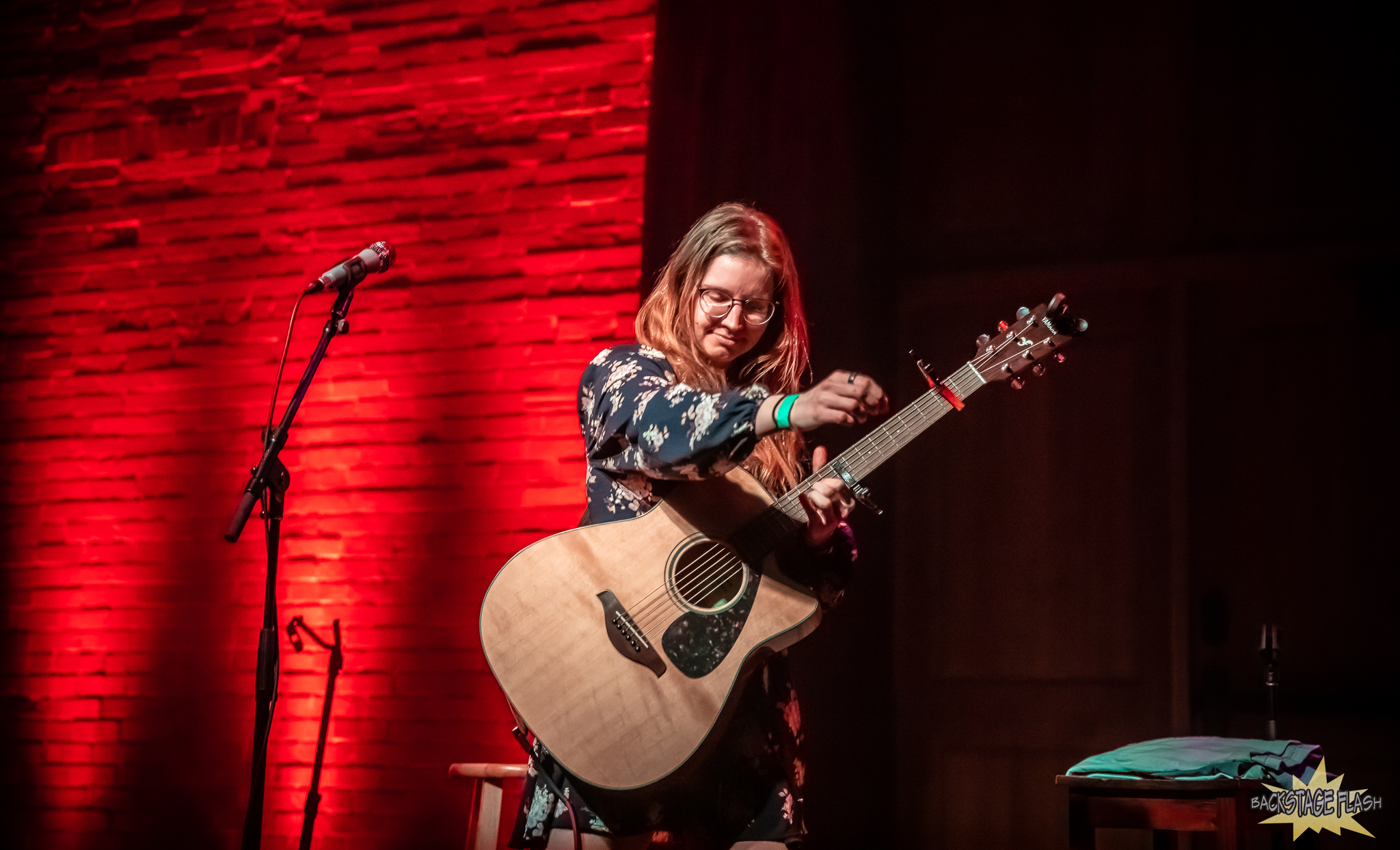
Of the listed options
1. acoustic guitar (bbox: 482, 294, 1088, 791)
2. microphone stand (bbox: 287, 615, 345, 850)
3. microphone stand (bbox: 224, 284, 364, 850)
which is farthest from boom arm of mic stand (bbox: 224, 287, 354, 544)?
microphone stand (bbox: 287, 615, 345, 850)

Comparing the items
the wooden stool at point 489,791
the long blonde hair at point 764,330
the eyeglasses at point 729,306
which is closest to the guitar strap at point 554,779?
the long blonde hair at point 764,330

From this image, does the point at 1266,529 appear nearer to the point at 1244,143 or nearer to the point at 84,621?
the point at 1244,143

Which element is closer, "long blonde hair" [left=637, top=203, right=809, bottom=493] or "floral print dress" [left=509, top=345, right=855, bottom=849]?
"floral print dress" [left=509, top=345, right=855, bottom=849]

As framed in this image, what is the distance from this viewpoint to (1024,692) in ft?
11.4

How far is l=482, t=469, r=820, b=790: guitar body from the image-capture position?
1925 millimetres

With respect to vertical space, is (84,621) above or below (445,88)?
below

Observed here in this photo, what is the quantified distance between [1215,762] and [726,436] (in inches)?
49.5

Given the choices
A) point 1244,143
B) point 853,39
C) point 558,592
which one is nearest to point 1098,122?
point 1244,143

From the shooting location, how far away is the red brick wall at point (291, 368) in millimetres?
3861

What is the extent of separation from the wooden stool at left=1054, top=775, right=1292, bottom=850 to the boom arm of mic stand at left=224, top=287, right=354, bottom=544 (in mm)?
1706

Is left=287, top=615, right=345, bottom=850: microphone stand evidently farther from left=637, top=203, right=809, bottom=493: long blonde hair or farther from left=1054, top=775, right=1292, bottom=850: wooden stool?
left=1054, top=775, right=1292, bottom=850: wooden stool

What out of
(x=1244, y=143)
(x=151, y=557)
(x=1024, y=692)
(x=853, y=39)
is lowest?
(x=1024, y=692)

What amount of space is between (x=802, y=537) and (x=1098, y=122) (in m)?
2.17

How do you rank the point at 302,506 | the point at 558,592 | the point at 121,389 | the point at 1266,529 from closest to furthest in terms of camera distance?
the point at 558,592, the point at 1266,529, the point at 302,506, the point at 121,389
